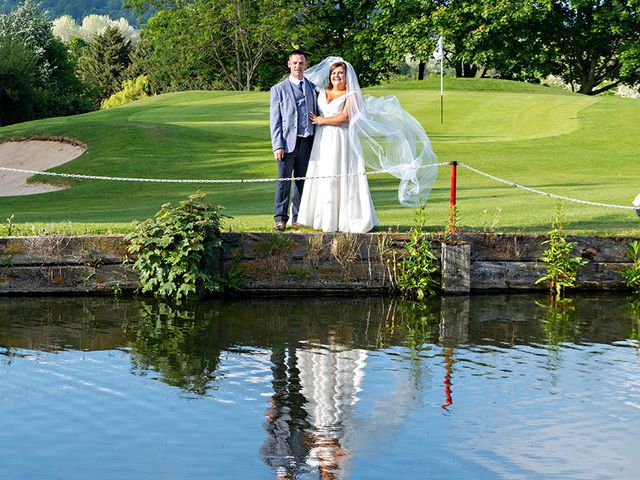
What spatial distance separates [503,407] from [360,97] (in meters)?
6.34

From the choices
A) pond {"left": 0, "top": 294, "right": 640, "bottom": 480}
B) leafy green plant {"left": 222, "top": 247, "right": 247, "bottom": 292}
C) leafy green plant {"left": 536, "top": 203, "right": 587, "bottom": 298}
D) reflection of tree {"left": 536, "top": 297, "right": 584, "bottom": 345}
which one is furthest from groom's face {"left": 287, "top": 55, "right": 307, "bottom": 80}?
reflection of tree {"left": 536, "top": 297, "right": 584, "bottom": 345}

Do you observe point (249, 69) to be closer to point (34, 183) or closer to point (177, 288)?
point (34, 183)

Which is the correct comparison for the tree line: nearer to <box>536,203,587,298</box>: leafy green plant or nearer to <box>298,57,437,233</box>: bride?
<box>298,57,437,233</box>: bride

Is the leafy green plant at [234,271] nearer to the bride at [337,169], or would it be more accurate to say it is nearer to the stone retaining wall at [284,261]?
the stone retaining wall at [284,261]

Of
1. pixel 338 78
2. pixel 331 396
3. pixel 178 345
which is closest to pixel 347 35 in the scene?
pixel 338 78

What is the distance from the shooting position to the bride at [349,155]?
42.5 ft

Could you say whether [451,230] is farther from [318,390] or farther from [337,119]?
[318,390]

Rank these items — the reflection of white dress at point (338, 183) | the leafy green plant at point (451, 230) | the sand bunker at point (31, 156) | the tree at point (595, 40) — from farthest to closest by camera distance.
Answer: the tree at point (595, 40) → the sand bunker at point (31, 156) → the reflection of white dress at point (338, 183) → the leafy green plant at point (451, 230)

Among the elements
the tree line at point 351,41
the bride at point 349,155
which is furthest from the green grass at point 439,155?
the tree line at point 351,41

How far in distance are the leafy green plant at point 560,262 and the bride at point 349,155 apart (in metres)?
1.75

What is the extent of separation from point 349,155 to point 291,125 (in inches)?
31.4

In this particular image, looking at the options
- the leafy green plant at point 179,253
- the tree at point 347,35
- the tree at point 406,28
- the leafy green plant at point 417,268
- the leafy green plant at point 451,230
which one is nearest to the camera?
the leafy green plant at point 179,253

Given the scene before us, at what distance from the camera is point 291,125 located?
42.7 feet

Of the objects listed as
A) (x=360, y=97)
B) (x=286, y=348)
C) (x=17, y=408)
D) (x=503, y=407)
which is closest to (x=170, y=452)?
(x=17, y=408)
